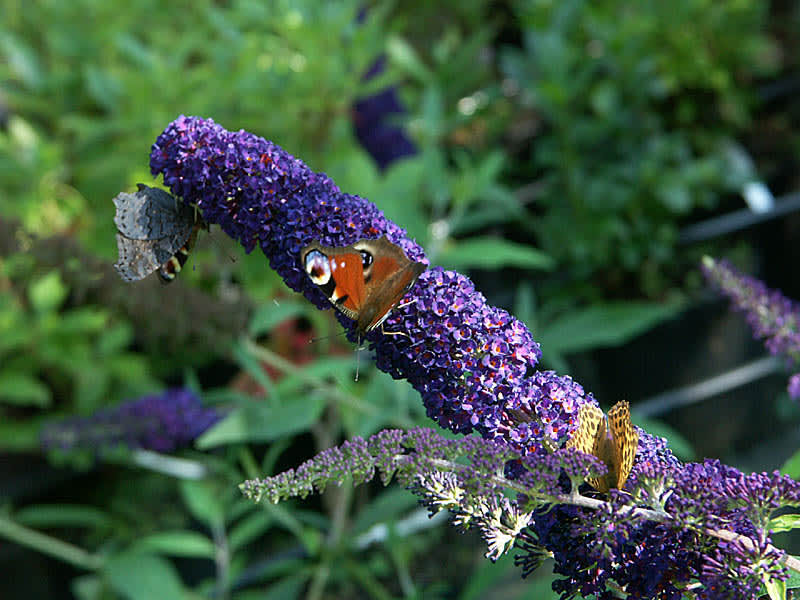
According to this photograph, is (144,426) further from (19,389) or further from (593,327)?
(593,327)

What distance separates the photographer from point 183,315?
5.91 feet

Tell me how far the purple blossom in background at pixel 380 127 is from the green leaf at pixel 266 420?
1304 mm

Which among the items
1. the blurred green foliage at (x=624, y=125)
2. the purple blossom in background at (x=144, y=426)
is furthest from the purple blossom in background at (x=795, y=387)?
the blurred green foliage at (x=624, y=125)

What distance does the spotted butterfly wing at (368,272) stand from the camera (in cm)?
81

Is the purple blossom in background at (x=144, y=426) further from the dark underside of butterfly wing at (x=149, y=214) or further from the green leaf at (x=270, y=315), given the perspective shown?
the dark underside of butterfly wing at (x=149, y=214)

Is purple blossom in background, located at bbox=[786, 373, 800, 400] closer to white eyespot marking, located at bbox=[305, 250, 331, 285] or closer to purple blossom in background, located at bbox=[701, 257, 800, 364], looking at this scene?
purple blossom in background, located at bbox=[701, 257, 800, 364]

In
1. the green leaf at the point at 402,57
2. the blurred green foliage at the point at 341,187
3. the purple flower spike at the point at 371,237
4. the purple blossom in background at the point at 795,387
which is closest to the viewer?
the purple flower spike at the point at 371,237

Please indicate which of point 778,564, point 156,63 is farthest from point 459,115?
point 778,564

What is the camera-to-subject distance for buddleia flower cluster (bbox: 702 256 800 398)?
3.24ft

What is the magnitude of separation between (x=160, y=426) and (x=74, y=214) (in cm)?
124

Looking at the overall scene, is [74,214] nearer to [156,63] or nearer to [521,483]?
[156,63]

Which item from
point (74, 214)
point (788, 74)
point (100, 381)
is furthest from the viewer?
point (788, 74)

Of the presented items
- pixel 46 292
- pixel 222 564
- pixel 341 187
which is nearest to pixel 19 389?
pixel 46 292

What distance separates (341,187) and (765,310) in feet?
4.76
